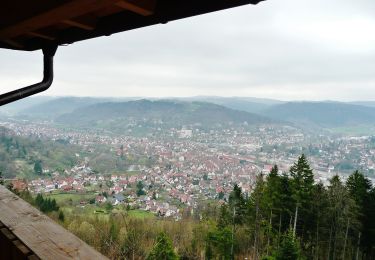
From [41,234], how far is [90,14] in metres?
0.83

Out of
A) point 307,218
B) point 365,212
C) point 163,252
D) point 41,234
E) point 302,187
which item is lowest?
point 163,252

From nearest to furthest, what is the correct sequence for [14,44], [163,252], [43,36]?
[43,36] < [14,44] < [163,252]

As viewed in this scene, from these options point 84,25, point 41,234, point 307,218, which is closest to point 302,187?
point 307,218

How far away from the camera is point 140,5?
100 cm

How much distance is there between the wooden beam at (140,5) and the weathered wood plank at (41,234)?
71 cm

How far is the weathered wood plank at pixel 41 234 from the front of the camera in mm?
854

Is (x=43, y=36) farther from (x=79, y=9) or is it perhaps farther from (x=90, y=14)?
(x=79, y=9)

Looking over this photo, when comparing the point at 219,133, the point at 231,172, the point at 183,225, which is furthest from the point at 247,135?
the point at 183,225

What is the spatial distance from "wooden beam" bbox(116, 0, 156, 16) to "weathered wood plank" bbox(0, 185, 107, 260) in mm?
707

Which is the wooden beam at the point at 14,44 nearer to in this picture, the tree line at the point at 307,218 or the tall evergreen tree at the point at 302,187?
the tree line at the point at 307,218

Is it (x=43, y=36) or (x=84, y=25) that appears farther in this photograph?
(x=43, y=36)

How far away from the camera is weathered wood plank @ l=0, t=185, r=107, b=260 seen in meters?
0.85

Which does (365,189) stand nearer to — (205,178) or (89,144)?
(205,178)

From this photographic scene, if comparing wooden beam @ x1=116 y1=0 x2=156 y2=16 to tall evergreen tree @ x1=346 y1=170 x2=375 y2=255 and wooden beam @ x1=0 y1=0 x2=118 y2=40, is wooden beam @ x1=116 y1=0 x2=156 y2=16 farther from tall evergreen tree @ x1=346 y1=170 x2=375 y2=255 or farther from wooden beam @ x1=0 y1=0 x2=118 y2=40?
tall evergreen tree @ x1=346 y1=170 x2=375 y2=255
